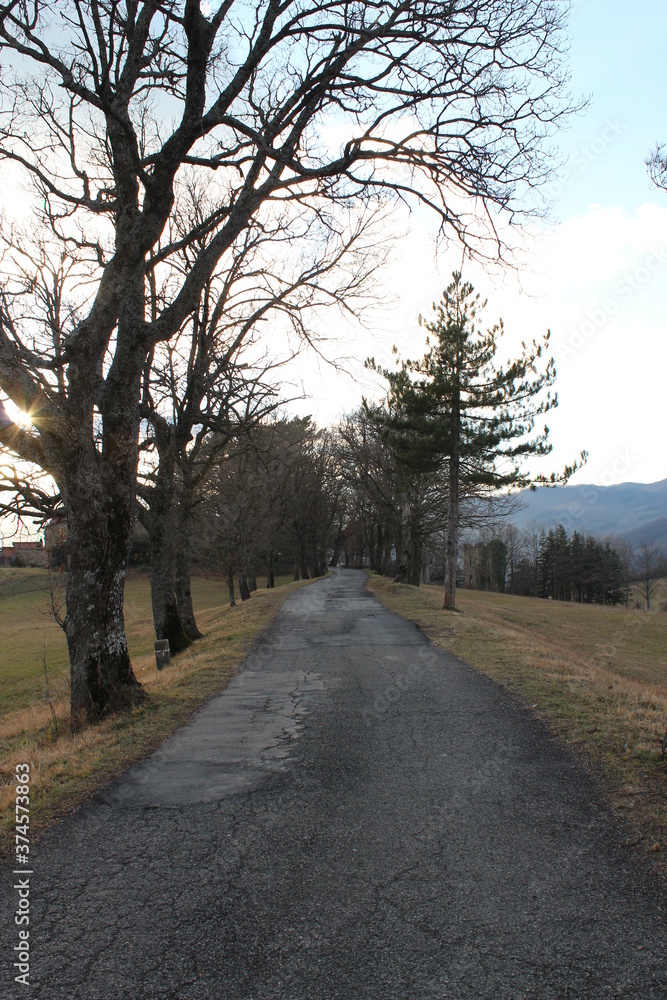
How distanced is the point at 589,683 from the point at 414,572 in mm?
27587

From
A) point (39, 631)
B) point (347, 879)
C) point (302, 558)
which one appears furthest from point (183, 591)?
point (302, 558)

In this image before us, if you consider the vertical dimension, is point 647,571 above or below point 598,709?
below

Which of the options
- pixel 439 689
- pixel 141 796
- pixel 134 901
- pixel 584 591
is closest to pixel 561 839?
pixel 134 901

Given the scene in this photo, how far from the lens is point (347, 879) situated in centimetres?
311

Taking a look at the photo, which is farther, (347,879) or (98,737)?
(98,737)

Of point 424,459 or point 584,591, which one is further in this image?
point 584,591

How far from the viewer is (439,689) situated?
24.0 ft

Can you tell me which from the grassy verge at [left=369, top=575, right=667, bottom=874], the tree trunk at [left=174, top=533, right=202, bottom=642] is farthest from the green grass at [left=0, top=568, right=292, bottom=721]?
the grassy verge at [left=369, top=575, right=667, bottom=874]

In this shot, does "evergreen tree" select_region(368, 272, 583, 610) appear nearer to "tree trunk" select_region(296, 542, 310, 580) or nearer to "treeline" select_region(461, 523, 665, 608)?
"tree trunk" select_region(296, 542, 310, 580)

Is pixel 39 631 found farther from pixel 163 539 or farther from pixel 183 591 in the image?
pixel 163 539

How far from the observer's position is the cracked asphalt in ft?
7.93

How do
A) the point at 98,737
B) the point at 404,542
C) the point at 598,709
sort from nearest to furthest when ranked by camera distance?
the point at 98,737, the point at 598,709, the point at 404,542

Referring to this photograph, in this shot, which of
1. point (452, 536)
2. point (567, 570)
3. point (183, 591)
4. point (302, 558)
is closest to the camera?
point (183, 591)

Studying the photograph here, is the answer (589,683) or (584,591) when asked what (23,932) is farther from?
(584,591)
